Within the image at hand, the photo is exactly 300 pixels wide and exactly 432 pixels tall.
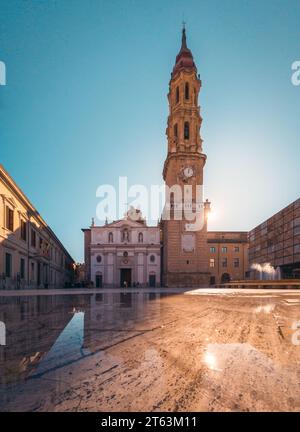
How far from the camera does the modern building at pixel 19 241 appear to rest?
65.4ft

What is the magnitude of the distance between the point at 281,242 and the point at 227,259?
16.3 metres

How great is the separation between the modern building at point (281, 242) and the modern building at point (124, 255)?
713 inches

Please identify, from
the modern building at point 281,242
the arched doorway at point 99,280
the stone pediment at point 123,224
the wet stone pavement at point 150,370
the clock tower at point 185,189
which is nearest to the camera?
the wet stone pavement at point 150,370

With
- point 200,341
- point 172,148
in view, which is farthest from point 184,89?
point 200,341

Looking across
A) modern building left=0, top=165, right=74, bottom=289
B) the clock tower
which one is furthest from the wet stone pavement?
the clock tower

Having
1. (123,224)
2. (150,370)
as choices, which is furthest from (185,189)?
(150,370)

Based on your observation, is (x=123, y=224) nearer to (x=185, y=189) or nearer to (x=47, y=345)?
(x=185, y=189)

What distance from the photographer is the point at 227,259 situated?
56.6 m

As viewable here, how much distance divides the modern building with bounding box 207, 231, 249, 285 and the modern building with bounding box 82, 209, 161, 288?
14.8m

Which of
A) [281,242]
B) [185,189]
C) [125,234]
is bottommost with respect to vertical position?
[281,242]

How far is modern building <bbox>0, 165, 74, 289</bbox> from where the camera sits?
19.9m

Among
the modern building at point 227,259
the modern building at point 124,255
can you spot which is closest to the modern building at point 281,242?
the modern building at point 227,259

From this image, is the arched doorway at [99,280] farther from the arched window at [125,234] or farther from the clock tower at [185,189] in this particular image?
the clock tower at [185,189]

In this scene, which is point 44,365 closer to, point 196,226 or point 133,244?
point 196,226
